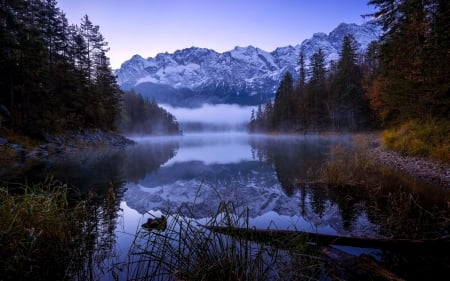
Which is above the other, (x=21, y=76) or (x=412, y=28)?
(x=412, y=28)

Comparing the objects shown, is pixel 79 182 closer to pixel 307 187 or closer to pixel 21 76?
pixel 307 187

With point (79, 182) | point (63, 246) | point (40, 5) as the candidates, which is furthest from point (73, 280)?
point (40, 5)

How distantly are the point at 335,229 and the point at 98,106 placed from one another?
1551 inches

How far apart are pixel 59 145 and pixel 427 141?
30.5m

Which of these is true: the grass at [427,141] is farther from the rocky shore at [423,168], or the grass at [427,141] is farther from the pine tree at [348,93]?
the pine tree at [348,93]

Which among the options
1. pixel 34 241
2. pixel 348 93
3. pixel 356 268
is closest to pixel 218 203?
pixel 356 268

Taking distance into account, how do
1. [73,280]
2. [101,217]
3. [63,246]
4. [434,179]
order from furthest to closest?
[434,179] → [101,217] → [63,246] → [73,280]

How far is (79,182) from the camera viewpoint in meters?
11.1

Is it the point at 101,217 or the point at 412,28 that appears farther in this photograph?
the point at 412,28

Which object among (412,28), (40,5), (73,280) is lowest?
(73,280)

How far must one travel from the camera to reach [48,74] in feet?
86.7

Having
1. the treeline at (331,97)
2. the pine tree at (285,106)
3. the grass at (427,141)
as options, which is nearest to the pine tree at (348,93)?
the treeline at (331,97)

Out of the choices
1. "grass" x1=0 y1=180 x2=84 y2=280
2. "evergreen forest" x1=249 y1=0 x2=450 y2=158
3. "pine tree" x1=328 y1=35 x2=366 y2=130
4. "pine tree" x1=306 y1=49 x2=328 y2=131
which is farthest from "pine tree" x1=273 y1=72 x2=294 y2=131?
"grass" x1=0 y1=180 x2=84 y2=280

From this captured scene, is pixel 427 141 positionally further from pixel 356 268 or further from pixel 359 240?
pixel 356 268
